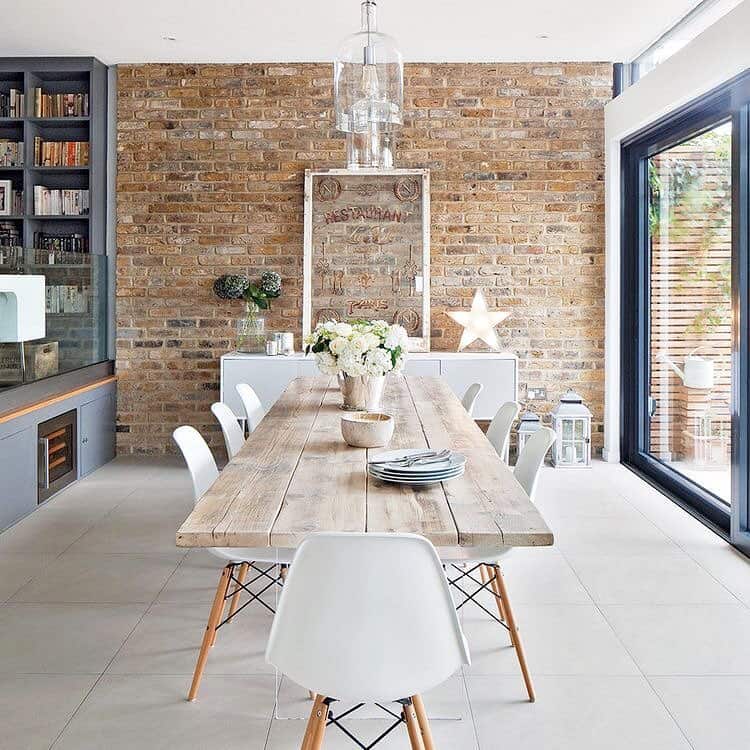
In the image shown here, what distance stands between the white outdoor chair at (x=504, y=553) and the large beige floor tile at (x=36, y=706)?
4.27 feet

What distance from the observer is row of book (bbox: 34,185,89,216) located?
652 centimetres

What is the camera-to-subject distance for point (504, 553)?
290 centimetres

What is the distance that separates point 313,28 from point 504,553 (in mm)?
4119

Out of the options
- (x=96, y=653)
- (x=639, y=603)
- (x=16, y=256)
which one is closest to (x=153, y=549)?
(x=96, y=653)

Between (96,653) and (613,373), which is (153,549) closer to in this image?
(96,653)

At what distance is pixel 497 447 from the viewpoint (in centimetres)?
408

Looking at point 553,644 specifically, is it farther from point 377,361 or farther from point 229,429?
point 229,429

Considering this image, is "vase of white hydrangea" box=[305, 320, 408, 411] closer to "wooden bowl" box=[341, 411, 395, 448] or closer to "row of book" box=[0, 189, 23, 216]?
"wooden bowl" box=[341, 411, 395, 448]

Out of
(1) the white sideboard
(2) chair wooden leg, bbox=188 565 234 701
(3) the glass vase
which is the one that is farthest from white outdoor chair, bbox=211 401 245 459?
(3) the glass vase

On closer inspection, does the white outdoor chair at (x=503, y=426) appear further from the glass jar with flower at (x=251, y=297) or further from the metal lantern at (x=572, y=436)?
the glass jar with flower at (x=251, y=297)

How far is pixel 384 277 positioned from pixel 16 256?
2.80 meters

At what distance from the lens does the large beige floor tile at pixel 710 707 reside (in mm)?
2535

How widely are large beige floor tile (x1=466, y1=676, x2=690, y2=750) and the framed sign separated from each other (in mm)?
4006

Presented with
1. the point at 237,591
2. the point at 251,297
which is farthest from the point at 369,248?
the point at 237,591
